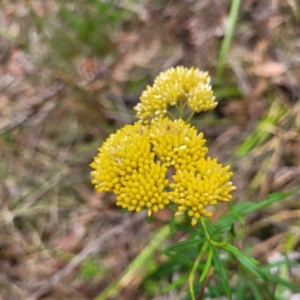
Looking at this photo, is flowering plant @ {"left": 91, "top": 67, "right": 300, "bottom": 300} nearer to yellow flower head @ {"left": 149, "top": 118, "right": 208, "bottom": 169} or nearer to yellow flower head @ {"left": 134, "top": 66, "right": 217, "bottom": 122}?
yellow flower head @ {"left": 149, "top": 118, "right": 208, "bottom": 169}

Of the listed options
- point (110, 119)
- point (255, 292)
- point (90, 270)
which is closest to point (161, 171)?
point (255, 292)

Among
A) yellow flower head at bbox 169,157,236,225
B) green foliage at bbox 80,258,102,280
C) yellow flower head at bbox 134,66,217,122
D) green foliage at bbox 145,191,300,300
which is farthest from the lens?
green foliage at bbox 80,258,102,280

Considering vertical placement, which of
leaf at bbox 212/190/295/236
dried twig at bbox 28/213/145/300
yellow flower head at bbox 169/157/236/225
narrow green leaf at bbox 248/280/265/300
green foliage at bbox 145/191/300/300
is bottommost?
narrow green leaf at bbox 248/280/265/300

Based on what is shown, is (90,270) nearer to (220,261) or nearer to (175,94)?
(220,261)

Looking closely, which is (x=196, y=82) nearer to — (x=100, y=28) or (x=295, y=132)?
(x=295, y=132)

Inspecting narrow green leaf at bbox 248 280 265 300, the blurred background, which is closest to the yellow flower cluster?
narrow green leaf at bbox 248 280 265 300

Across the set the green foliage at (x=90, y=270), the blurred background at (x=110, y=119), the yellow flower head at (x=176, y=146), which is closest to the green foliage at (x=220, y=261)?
the yellow flower head at (x=176, y=146)

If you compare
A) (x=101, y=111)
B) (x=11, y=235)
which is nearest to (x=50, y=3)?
(x=101, y=111)

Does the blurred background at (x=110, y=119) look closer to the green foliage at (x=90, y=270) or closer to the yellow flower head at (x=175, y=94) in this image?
the green foliage at (x=90, y=270)
